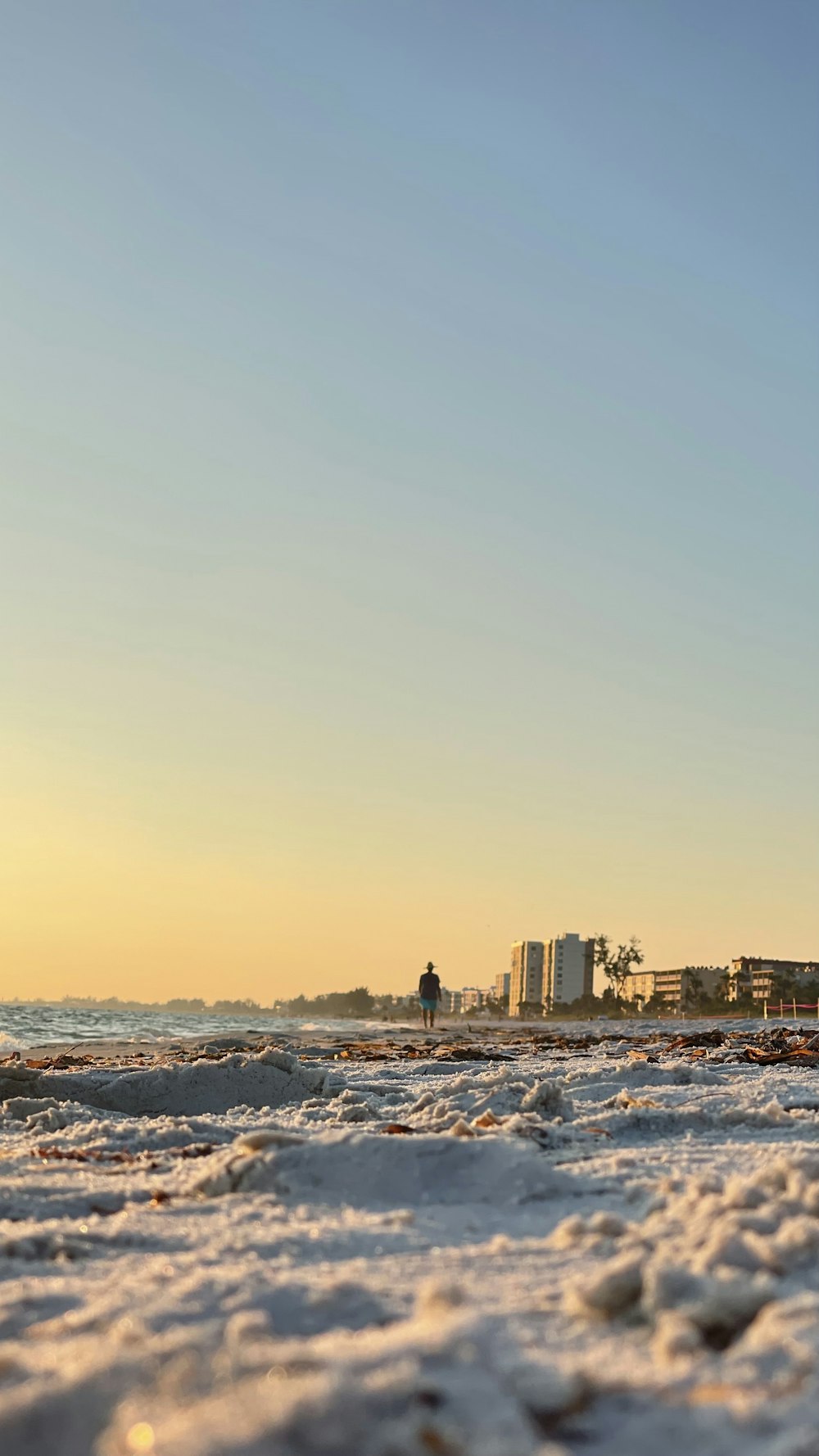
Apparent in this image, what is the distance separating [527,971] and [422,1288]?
165 m

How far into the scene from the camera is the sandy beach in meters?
1.37

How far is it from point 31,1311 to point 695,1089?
370 cm

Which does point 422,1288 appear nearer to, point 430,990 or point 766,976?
point 430,990

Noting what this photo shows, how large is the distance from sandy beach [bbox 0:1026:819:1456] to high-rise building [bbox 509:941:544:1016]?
507 feet

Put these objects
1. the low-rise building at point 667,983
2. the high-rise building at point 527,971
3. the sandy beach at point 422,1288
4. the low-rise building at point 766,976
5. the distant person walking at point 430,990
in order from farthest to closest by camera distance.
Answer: the high-rise building at point 527,971
the low-rise building at point 667,983
the low-rise building at point 766,976
the distant person walking at point 430,990
the sandy beach at point 422,1288

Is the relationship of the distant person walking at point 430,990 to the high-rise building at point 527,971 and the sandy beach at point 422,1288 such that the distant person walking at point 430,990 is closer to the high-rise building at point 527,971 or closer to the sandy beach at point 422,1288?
the sandy beach at point 422,1288

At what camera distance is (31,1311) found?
6.21 feet

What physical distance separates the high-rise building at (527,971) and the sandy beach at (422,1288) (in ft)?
507

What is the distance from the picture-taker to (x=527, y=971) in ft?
532

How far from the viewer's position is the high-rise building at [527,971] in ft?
514

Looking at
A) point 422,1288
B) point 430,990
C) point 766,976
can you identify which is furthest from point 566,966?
point 422,1288

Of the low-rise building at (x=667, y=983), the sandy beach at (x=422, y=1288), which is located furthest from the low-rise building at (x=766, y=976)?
the sandy beach at (x=422, y=1288)

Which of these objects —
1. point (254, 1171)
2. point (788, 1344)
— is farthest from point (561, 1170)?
point (788, 1344)

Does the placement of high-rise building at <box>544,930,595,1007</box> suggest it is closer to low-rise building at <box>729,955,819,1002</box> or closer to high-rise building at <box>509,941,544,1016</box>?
high-rise building at <box>509,941,544,1016</box>
